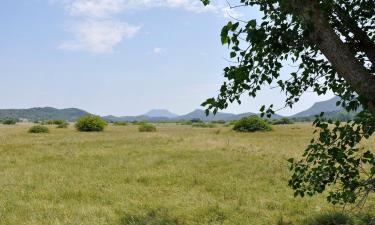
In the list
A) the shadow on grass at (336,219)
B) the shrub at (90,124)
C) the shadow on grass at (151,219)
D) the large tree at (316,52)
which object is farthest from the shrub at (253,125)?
the large tree at (316,52)

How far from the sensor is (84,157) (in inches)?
960

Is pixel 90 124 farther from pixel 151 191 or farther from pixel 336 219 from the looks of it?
pixel 336 219

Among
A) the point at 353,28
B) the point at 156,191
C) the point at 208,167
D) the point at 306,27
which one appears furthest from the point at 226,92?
the point at 208,167

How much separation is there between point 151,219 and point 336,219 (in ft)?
16.5

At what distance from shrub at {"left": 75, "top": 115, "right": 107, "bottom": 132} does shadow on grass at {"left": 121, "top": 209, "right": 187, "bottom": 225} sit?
168 feet

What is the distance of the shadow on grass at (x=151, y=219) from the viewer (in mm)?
10393

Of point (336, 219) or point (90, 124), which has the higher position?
point (90, 124)

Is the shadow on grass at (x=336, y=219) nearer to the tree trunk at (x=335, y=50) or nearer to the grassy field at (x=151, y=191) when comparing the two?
the grassy field at (x=151, y=191)

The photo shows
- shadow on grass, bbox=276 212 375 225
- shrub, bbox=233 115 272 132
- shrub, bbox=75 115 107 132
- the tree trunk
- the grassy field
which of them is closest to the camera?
the tree trunk

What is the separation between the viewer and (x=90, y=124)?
198 ft

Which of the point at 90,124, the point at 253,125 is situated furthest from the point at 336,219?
the point at 90,124

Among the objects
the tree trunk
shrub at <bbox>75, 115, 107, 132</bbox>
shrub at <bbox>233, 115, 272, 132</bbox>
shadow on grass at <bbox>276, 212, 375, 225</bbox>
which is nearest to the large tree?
the tree trunk

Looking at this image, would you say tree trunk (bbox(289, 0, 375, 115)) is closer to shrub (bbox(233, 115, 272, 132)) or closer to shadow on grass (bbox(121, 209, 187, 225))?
shadow on grass (bbox(121, 209, 187, 225))

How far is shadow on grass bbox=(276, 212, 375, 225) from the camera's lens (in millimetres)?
10066
